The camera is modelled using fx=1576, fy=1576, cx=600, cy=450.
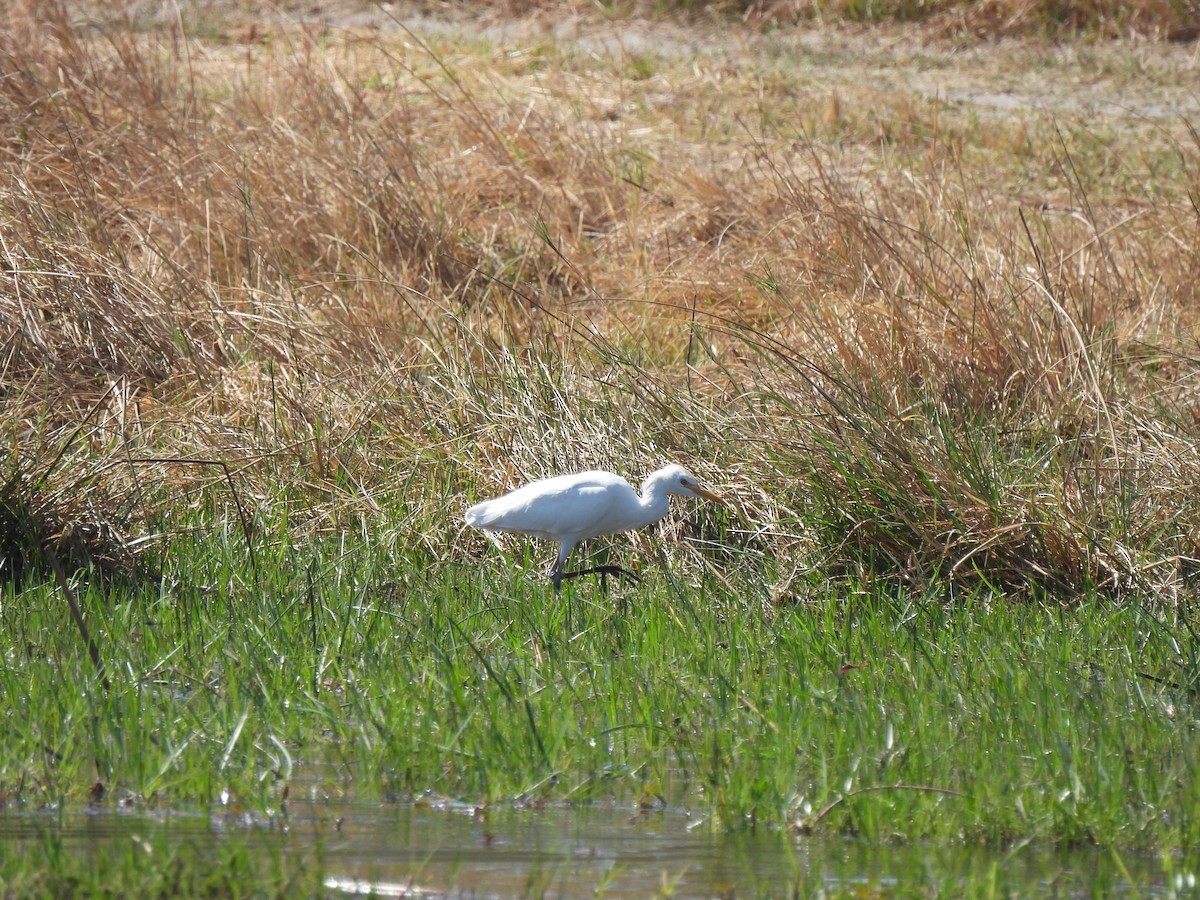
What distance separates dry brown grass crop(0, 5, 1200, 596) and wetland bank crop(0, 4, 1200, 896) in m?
0.03

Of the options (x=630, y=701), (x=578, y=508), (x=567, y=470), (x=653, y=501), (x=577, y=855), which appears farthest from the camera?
(x=567, y=470)

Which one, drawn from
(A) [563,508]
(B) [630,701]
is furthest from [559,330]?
(B) [630,701]

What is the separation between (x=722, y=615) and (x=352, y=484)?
1828mm

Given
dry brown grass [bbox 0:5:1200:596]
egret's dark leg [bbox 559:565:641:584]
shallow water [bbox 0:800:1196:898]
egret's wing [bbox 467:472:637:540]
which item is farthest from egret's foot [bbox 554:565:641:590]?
shallow water [bbox 0:800:1196:898]

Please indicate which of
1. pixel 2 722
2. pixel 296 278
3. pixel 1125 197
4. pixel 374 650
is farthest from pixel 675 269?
pixel 2 722

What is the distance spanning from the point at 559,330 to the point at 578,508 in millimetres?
2680

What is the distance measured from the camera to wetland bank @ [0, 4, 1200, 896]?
3.34m

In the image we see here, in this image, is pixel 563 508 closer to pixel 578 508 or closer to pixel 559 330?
pixel 578 508

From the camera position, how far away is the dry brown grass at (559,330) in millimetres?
5527

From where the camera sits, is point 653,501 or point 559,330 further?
point 559,330

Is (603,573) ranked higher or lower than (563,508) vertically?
lower

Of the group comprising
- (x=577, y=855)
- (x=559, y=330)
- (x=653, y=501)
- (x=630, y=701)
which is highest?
(x=577, y=855)

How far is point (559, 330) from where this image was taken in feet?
25.6

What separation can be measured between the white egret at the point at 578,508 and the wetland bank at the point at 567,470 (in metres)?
0.22
